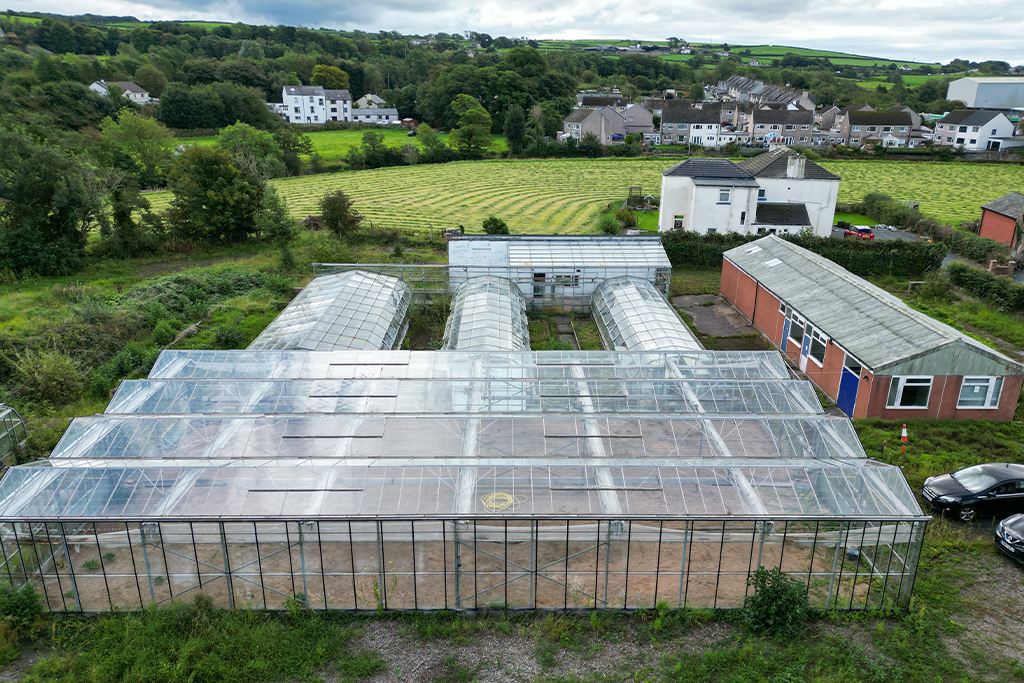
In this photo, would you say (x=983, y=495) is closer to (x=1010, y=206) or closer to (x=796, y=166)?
(x=796, y=166)

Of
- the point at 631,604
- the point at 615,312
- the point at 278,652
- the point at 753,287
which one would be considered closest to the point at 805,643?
the point at 631,604

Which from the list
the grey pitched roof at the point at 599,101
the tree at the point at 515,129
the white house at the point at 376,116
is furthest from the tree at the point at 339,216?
the grey pitched roof at the point at 599,101

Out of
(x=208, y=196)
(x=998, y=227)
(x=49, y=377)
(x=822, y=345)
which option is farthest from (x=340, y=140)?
(x=822, y=345)

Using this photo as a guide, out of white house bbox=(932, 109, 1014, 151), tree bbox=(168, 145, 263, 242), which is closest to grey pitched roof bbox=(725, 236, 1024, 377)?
tree bbox=(168, 145, 263, 242)

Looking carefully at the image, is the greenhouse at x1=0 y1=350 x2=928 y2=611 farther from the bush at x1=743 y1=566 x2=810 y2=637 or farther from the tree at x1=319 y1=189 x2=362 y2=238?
the tree at x1=319 y1=189 x2=362 y2=238

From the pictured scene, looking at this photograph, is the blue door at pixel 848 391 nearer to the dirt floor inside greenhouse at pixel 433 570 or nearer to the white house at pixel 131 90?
the dirt floor inside greenhouse at pixel 433 570

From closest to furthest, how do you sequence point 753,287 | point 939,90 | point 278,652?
point 278,652 < point 753,287 < point 939,90

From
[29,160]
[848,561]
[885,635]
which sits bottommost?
[885,635]

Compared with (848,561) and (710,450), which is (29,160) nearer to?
(710,450)
